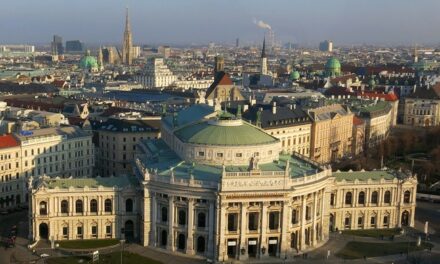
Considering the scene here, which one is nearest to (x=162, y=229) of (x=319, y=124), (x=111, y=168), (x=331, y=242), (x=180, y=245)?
(x=180, y=245)

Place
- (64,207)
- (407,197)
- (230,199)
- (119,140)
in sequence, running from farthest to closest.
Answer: (119,140) < (407,197) < (64,207) < (230,199)

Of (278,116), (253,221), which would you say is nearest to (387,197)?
(253,221)

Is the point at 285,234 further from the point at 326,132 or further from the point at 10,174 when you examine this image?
the point at 326,132

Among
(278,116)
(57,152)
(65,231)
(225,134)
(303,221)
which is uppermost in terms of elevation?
(225,134)

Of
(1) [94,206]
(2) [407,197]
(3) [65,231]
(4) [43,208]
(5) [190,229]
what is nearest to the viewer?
(5) [190,229]

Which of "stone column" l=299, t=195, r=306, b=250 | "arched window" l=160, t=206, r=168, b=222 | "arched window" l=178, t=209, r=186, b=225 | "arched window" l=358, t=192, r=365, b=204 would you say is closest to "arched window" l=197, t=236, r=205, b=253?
"arched window" l=178, t=209, r=186, b=225

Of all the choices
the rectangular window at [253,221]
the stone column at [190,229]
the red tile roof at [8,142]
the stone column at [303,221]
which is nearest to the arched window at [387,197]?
the stone column at [303,221]
